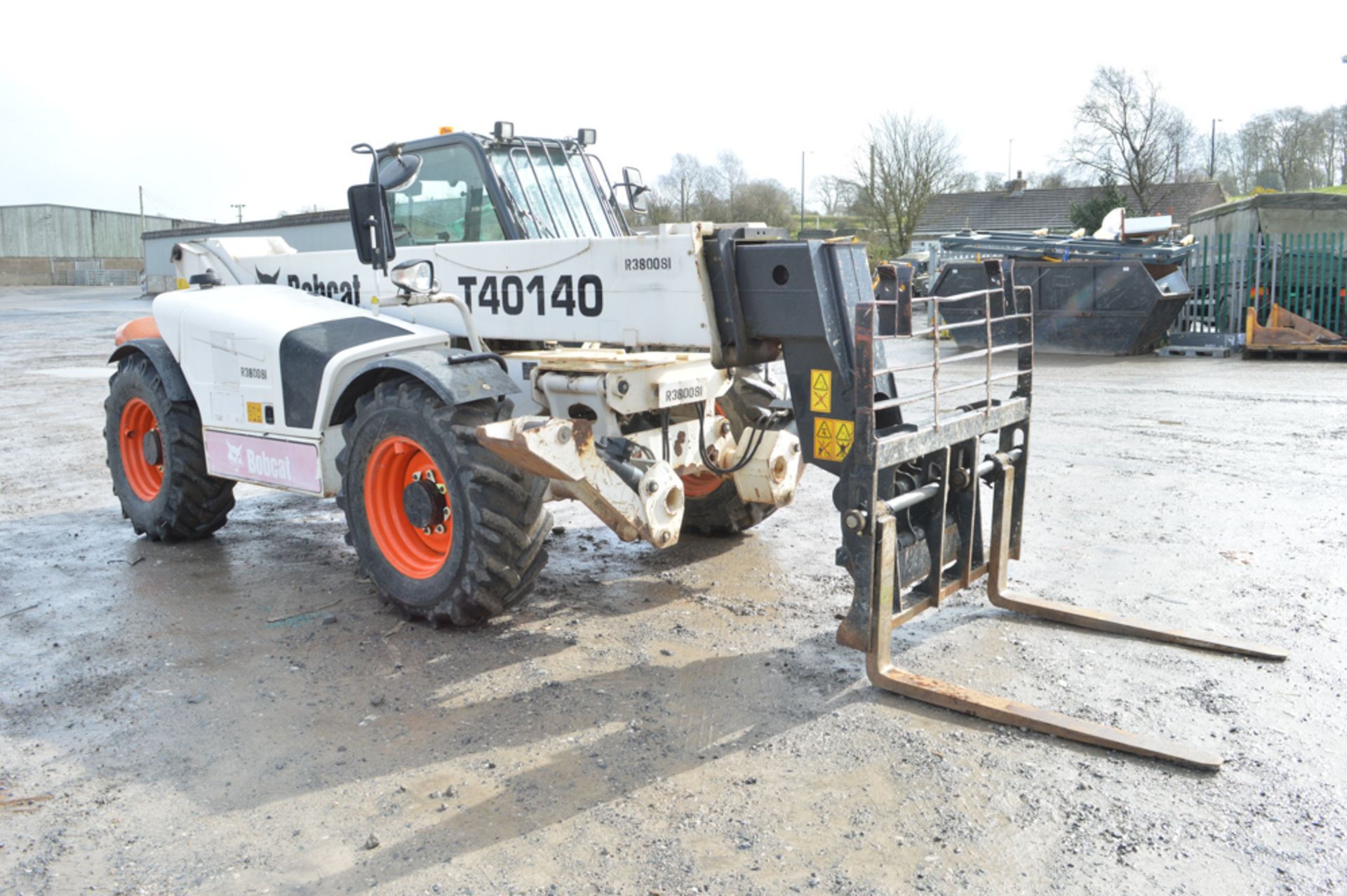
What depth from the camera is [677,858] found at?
339 cm

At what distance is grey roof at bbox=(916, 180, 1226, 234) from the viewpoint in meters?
52.9

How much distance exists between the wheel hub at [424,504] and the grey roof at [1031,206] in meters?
48.1

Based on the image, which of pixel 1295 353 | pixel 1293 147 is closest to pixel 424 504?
pixel 1295 353

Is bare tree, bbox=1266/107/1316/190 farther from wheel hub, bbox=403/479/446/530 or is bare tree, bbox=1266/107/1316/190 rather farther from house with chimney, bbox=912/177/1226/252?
wheel hub, bbox=403/479/446/530

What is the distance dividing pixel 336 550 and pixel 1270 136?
71.7m

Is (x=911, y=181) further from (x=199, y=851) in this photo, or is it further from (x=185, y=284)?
(x=199, y=851)

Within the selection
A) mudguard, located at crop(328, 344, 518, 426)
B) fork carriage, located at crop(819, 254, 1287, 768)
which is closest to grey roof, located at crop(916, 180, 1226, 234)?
fork carriage, located at crop(819, 254, 1287, 768)

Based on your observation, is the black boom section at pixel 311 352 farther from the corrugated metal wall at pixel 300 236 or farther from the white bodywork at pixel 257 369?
the corrugated metal wall at pixel 300 236

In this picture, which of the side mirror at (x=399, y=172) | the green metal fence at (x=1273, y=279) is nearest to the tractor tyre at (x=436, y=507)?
the side mirror at (x=399, y=172)

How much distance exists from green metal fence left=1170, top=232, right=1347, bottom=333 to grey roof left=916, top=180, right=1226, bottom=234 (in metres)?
32.4

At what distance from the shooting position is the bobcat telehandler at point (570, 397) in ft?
15.2

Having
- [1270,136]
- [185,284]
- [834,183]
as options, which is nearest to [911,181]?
[834,183]

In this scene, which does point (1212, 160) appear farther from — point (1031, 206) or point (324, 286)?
point (324, 286)

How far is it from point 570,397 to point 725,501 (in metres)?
1.69
